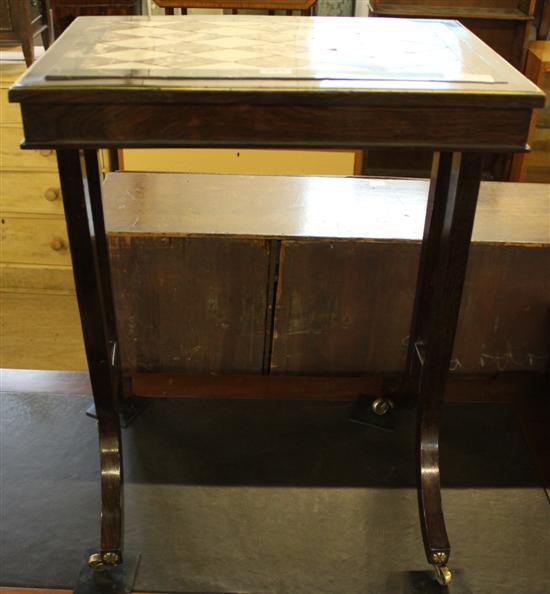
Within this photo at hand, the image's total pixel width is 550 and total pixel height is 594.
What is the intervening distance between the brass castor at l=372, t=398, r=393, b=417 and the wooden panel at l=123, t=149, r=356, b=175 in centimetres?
129

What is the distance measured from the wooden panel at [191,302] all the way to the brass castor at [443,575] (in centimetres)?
63

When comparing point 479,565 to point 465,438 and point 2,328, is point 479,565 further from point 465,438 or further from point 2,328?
point 2,328

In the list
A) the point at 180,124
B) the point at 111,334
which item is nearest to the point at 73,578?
the point at 111,334

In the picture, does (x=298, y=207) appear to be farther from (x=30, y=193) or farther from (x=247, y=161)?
(x=30, y=193)

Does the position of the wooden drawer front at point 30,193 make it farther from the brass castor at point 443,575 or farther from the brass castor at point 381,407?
the brass castor at point 443,575

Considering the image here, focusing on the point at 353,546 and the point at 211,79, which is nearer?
the point at 211,79

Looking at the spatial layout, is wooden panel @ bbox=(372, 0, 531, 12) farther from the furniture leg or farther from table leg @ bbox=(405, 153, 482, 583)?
table leg @ bbox=(405, 153, 482, 583)

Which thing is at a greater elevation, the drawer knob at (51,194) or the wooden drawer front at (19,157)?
the wooden drawer front at (19,157)

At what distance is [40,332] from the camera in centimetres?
305

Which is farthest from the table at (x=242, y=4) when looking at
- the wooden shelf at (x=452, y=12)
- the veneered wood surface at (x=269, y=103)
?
the veneered wood surface at (x=269, y=103)

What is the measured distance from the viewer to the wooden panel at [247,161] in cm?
283

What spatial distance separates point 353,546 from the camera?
1435mm

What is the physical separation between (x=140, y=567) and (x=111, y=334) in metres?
0.47

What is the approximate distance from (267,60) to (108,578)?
3.10 feet
